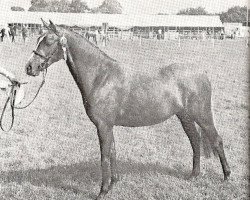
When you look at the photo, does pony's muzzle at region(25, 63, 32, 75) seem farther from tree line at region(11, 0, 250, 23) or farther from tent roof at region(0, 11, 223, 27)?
tree line at region(11, 0, 250, 23)

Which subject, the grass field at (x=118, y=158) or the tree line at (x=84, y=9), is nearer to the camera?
the grass field at (x=118, y=158)

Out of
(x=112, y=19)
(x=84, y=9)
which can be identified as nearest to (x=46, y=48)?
(x=112, y=19)

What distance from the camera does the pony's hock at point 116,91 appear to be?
19.9ft

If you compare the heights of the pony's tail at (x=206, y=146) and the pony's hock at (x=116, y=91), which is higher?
the pony's hock at (x=116, y=91)

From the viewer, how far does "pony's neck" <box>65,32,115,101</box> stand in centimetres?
612

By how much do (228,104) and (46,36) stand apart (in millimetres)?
8853

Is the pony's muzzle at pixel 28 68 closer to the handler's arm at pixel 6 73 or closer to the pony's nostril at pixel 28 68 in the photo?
the pony's nostril at pixel 28 68

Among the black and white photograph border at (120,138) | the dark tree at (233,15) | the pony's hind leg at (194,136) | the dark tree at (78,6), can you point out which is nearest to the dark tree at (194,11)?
the dark tree at (233,15)

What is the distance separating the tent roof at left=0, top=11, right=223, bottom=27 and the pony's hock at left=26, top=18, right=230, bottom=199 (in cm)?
5884

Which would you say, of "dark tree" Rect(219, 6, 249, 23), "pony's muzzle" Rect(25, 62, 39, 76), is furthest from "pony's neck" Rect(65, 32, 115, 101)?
"dark tree" Rect(219, 6, 249, 23)

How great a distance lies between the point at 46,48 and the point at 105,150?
187 centimetres

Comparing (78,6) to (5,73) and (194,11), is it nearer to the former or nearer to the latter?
(194,11)

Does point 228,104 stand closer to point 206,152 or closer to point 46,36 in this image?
point 206,152

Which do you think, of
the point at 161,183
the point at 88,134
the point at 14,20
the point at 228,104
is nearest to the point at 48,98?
the point at 88,134
